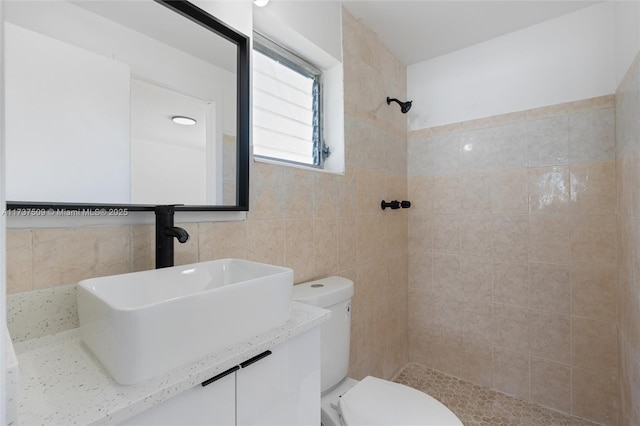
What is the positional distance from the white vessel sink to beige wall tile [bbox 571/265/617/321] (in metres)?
1.77

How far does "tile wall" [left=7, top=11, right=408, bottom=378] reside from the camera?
76 centimetres

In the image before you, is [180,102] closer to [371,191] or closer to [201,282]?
[201,282]

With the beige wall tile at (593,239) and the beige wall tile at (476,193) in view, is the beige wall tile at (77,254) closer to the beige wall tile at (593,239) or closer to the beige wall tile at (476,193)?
the beige wall tile at (476,193)

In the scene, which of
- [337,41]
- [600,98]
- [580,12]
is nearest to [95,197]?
[337,41]

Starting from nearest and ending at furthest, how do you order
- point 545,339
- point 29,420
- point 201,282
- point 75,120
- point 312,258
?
point 29,420, point 75,120, point 201,282, point 312,258, point 545,339

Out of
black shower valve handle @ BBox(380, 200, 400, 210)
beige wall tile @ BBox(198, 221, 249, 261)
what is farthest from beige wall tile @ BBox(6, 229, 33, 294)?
black shower valve handle @ BBox(380, 200, 400, 210)

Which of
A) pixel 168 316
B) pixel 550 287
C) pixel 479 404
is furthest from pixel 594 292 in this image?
pixel 168 316

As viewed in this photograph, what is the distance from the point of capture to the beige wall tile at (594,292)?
1.64 m

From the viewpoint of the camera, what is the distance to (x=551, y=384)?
5.87ft

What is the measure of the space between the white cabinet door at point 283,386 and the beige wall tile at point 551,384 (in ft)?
5.37

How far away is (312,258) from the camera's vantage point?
4.89 feet

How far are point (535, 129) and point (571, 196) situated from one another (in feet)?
1.45

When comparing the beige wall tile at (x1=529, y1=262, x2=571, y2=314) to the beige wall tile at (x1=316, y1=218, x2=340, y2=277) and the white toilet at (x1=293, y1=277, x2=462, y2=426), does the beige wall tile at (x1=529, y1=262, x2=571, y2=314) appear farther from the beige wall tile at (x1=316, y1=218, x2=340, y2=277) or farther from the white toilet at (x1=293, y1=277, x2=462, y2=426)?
the beige wall tile at (x1=316, y1=218, x2=340, y2=277)

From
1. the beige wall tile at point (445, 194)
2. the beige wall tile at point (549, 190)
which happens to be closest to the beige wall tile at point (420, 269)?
the beige wall tile at point (445, 194)
